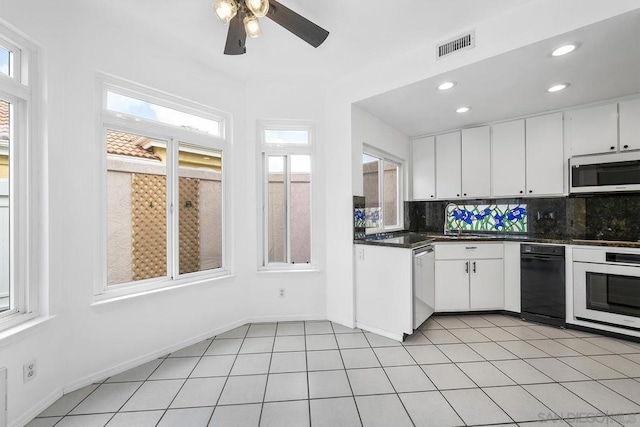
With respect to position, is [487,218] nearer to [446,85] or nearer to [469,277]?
[469,277]

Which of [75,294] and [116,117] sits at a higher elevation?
[116,117]

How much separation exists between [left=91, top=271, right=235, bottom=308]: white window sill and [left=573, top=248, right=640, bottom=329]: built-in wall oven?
3.61m

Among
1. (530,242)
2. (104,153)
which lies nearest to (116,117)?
(104,153)

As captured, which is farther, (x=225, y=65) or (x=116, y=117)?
(x=225, y=65)

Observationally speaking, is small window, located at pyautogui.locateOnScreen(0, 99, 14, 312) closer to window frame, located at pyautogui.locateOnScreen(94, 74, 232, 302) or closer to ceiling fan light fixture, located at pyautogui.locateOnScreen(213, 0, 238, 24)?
window frame, located at pyautogui.locateOnScreen(94, 74, 232, 302)

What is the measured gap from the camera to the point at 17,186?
172 centimetres

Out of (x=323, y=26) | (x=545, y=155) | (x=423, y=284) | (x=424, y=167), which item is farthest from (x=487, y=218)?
(x=323, y=26)

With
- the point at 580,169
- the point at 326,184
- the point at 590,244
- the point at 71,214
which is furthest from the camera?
the point at 326,184

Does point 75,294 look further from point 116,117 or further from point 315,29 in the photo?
point 315,29

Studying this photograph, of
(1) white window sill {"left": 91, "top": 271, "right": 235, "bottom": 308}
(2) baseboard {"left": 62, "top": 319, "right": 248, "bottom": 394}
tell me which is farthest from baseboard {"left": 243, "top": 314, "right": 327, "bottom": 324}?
(1) white window sill {"left": 91, "top": 271, "right": 235, "bottom": 308}

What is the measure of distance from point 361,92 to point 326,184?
1044 millimetres

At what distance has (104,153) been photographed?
2.14m

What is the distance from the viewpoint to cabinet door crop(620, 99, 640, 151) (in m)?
2.70

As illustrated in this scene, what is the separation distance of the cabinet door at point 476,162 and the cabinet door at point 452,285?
103 cm
